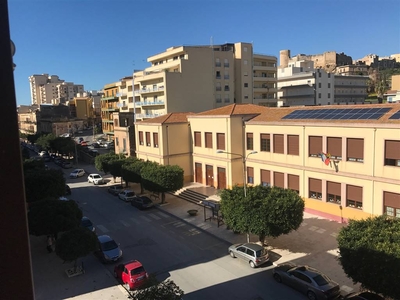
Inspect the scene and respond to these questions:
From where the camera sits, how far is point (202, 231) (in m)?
29.0

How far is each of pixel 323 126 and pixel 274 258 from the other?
12.6 m

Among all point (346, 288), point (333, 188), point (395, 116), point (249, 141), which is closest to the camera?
point (346, 288)

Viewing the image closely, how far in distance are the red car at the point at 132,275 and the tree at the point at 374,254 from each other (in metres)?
11.1

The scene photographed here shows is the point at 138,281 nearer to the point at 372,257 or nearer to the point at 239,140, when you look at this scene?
the point at 372,257

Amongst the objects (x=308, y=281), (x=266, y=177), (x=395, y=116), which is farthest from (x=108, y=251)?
(x=395, y=116)

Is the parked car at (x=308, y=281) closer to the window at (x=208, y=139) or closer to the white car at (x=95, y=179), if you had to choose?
the window at (x=208, y=139)

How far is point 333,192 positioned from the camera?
29.0m

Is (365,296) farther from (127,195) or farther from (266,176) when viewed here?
(127,195)

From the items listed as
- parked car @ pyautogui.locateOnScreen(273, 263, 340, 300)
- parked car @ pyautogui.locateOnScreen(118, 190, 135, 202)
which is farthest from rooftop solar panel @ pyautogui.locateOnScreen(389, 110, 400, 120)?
parked car @ pyautogui.locateOnScreen(118, 190, 135, 202)

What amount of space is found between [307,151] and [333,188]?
395 cm

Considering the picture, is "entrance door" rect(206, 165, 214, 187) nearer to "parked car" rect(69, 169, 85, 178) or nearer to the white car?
the white car

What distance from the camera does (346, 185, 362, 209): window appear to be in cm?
2703

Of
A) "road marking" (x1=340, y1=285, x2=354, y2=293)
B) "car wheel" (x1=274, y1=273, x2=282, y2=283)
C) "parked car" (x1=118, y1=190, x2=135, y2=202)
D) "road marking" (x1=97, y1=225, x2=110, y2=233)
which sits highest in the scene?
"parked car" (x1=118, y1=190, x2=135, y2=202)

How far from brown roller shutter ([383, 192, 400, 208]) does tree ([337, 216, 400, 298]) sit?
8.50 m
